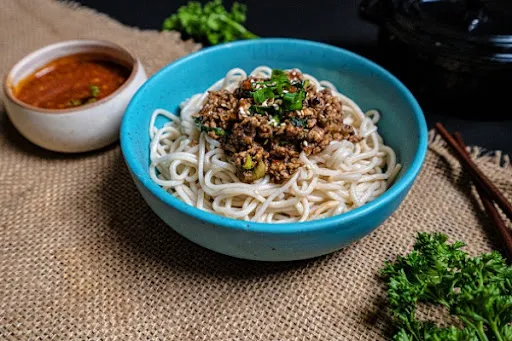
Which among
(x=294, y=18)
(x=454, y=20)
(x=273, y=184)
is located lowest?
(x=273, y=184)

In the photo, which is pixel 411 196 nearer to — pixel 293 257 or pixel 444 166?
pixel 444 166

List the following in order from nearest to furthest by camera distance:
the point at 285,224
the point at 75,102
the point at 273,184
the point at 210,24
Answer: the point at 285,224 → the point at 273,184 → the point at 75,102 → the point at 210,24

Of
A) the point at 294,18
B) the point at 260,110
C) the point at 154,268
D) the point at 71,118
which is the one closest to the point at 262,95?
the point at 260,110

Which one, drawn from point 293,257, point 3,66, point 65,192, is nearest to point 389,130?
point 293,257

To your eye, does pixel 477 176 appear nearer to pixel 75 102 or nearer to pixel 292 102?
pixel 292 102

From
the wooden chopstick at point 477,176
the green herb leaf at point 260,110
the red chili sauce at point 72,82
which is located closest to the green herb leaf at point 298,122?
the green herb leaf at point 260,110

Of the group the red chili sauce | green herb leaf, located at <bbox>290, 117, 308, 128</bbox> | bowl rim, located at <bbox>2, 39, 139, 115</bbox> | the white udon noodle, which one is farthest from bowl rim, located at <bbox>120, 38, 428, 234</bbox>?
the red chili sauce
